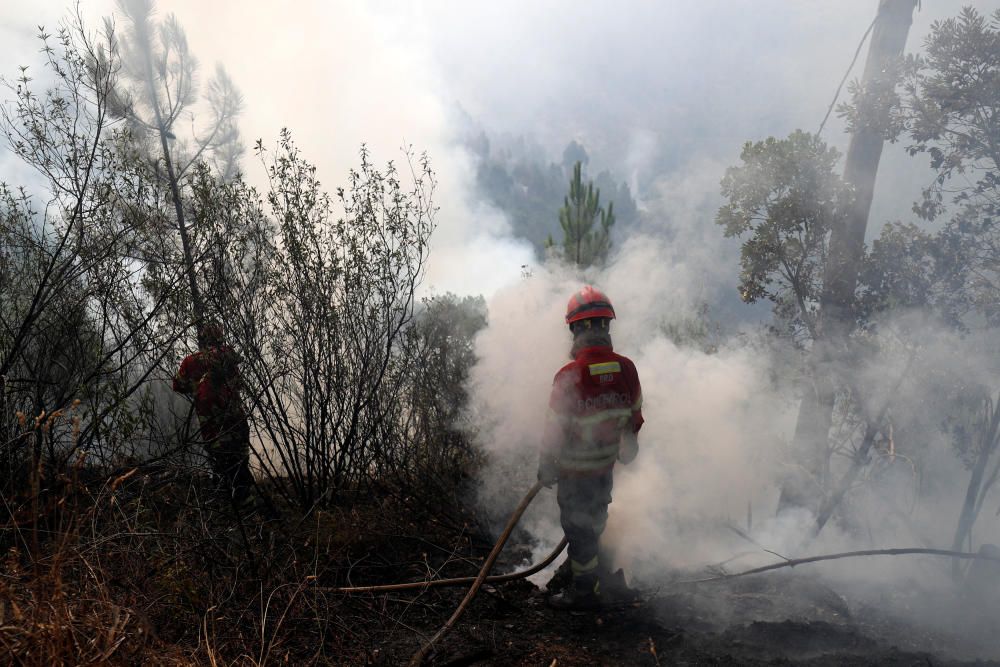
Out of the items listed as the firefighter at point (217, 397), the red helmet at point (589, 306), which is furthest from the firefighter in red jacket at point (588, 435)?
the firefighter at point (217, 397)

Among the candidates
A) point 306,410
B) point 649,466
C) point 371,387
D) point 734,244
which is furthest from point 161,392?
point 734,244

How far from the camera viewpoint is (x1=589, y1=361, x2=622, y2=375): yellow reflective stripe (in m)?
4.59

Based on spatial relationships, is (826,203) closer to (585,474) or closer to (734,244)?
(734,244)

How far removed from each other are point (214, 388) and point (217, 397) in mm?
88

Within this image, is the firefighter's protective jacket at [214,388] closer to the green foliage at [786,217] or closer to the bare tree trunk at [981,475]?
the green foliage at [786,217]

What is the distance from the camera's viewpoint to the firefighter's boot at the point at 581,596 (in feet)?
14.8

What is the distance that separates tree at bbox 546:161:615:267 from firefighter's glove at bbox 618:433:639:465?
11625 millimetres

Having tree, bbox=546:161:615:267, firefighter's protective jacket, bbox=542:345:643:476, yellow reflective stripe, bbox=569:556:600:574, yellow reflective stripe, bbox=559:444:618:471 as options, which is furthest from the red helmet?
tree, bbox=546:161:615:267

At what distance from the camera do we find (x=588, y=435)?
15.2ft

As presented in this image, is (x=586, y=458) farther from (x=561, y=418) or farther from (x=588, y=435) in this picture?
(x=561, y=418)

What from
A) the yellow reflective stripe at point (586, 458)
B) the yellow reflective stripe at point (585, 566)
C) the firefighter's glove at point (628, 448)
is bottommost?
the yellow reflective stripe at point (585, 566)

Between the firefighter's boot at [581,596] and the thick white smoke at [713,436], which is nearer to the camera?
the firefighter's boot at [581,596]

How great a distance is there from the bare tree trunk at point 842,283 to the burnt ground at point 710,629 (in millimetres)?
1706

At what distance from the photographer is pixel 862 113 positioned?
18.9 feet
